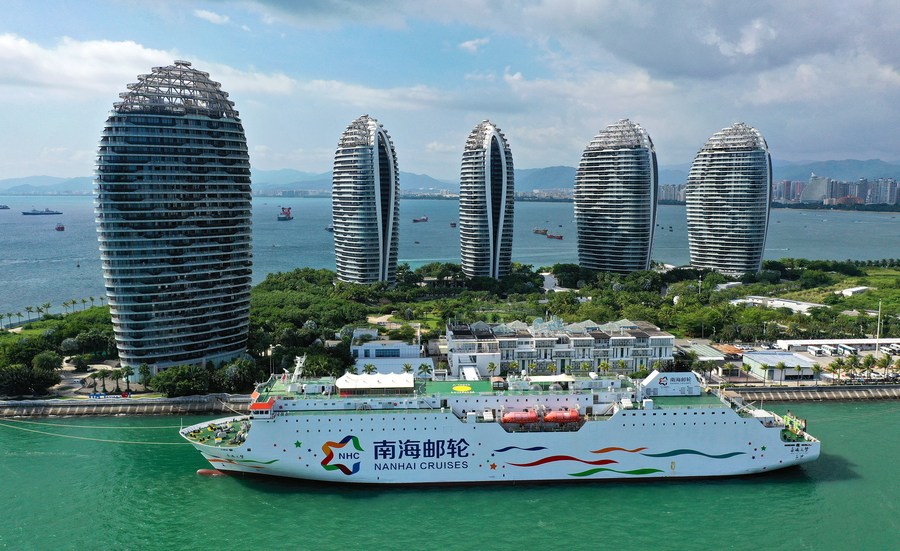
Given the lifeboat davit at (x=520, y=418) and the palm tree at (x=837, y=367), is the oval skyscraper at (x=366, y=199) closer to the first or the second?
the palm tree at (x=837, y=367)

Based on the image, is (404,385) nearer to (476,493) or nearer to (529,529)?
(476,493)

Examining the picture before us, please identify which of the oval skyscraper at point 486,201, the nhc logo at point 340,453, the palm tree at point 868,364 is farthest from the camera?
the oval skyscraper at point 486,201

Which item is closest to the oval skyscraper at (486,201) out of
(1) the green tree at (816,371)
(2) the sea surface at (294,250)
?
(2) the sea surface at (294,250)

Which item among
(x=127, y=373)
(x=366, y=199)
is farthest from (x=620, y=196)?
(x=127, y=373)

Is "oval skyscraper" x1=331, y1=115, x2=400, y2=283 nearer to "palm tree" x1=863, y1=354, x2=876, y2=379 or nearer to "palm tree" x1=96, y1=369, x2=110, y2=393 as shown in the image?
"palm tree" x1=96, y1=369, x2=110, y2=393

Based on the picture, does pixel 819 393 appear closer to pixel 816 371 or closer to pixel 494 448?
pixel 816 371

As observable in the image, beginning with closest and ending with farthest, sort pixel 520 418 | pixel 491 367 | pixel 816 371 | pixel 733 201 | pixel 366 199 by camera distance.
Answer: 1. pixel 520 418
2. pixel 491 367
3. pixel 816 371
4. pixel 366 199
5. pixel 733 201

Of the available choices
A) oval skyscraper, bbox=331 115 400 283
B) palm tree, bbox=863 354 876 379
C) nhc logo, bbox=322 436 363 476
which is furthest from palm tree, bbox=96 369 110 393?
palm tree, bbox=863 354 876 379
